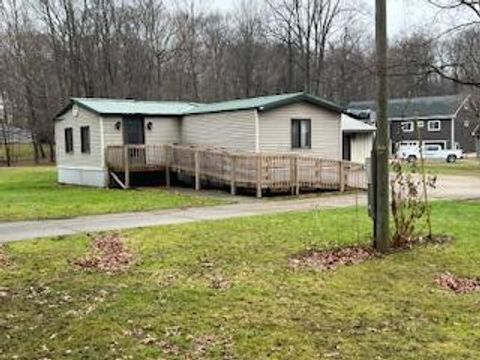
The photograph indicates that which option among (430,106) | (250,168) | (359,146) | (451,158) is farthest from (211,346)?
(430,106)

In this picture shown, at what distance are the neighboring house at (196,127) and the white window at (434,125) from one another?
44.1 meters

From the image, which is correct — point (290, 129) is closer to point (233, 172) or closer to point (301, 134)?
point (301, 134)

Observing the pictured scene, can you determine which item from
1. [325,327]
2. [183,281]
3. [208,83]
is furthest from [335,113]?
[208,83]

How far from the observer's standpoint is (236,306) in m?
6.86

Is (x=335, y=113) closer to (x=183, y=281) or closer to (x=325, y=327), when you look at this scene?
(x=183, y=281)

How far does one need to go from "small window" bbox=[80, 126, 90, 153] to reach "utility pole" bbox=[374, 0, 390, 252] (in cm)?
1903

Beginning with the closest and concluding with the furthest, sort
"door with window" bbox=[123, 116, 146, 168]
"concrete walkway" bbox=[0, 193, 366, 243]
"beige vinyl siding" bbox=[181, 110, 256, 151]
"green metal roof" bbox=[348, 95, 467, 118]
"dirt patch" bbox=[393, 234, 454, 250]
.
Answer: "dirt patch" bbox=[393, 234, 454, 250], "concrete walkway" bbox=[0, 193, 366, 243], "beige vinyl siding" bbox=[181, 110, 256, 151], "door with window" bbox=[123, 116, 146, 168], "green metal roof" bbox=[348, 95, 467, 118]

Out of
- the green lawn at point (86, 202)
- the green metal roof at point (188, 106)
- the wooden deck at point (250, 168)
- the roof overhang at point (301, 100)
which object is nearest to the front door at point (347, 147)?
the green metal roof at point (188, 106)

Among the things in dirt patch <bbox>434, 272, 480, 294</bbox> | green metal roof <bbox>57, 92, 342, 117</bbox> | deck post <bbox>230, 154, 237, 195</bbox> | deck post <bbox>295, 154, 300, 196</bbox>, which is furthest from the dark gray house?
dirt patch <bbox>434, 272, 480, 294</bbox>

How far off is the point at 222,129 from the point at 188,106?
509 centimetres

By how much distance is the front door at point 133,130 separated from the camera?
87.7ft

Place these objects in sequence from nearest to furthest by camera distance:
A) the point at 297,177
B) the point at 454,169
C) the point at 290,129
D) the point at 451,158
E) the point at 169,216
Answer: the point at 169,216, the point at 297,177, the point at 290,129, the point at 454,169, the point at 451,158

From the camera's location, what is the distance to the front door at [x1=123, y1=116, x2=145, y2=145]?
87.7 feet

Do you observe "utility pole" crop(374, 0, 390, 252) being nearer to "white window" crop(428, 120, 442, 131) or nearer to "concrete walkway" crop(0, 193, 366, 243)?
"concrete walkway" crop(0, 193, 366, 243)
